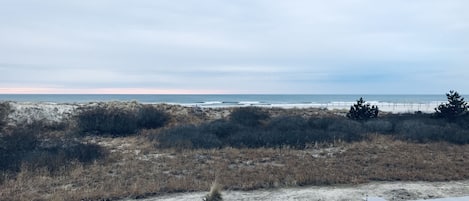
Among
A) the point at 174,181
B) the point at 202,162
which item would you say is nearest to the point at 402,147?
the point at 202,162

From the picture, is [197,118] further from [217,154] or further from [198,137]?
[217,154]

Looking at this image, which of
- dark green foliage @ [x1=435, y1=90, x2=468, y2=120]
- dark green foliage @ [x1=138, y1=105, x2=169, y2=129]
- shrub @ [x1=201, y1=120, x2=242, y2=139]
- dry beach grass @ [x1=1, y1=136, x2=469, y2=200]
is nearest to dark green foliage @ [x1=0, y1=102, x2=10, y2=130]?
dark green foliage @ [x1=138, y1=105, x2=169, y2=129]

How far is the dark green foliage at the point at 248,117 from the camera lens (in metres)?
21.5

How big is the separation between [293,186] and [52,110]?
16.5 meters

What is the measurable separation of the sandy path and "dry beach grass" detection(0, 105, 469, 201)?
16.9 inches

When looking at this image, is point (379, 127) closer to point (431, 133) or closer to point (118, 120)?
Answer: point (431, 133)

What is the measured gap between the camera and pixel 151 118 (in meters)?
21.6

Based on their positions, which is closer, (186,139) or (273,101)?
(186,139)

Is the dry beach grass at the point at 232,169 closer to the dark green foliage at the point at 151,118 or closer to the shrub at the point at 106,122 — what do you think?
the shrub at the point at 106,122

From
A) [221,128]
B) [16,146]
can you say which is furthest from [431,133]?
[16,146]

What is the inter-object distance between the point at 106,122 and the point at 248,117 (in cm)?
723

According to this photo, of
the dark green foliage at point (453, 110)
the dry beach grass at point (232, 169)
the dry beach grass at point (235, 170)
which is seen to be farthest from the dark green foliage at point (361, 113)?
the dry beach grass at point (235, 170)

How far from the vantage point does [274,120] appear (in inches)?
845

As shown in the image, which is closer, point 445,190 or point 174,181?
point 445,190
